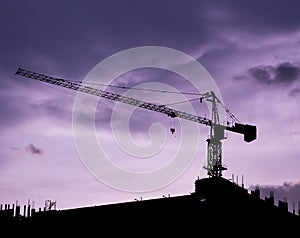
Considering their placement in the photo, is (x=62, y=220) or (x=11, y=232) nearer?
(x=62, y=220)

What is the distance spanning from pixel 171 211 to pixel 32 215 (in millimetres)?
30802

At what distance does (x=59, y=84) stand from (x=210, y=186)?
5636 centimetres

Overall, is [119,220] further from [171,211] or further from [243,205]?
[243,205]

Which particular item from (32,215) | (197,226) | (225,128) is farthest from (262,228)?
(225,128)

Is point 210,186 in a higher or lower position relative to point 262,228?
higher

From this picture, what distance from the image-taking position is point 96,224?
88.2m

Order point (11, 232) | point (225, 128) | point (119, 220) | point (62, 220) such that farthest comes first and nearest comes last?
point (225, 128), point (11, 232), point (62, 220), point (119, 220)

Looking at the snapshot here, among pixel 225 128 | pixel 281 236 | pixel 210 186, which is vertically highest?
pixel 225 128

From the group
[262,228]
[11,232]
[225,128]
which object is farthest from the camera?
[225,128]

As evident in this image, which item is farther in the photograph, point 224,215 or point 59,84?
point 59,84

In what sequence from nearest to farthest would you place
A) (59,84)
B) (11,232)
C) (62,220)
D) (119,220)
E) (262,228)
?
(262,228)
(119,220)
(62,220)
(11,232)
(59,84)

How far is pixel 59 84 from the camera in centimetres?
13388

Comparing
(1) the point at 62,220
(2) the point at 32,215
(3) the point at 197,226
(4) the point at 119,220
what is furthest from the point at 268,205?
(2) the point at 32,215

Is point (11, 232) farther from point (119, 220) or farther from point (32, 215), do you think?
point (119, 220)
